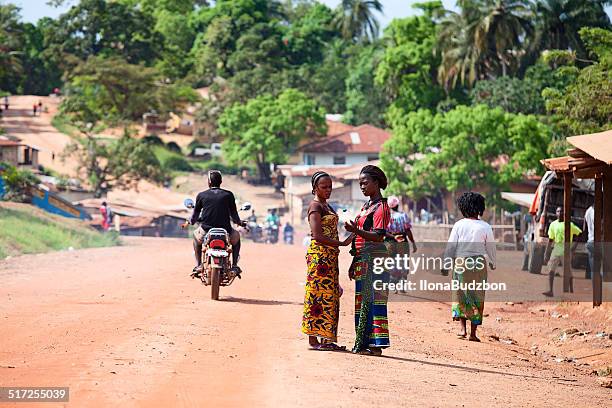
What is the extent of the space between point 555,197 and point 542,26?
142ft

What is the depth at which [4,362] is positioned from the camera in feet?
28.0

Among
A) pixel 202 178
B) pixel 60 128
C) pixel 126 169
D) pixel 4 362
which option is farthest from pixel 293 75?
pixel 4 362

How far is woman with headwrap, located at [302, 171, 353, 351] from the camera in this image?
989 centimetres

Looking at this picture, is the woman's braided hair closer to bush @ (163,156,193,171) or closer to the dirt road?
the dirt road

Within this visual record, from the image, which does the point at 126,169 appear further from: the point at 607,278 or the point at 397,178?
the point at 607,278

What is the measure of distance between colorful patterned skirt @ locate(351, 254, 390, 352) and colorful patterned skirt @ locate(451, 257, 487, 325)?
7.26ft

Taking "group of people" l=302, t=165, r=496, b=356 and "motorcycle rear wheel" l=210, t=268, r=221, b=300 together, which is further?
"motorcycle rear wheel" l=210, t=268, r=221, b=300

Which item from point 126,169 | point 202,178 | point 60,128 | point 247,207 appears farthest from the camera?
point 60,128

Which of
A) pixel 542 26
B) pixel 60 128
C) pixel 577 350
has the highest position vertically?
pixel 542 26

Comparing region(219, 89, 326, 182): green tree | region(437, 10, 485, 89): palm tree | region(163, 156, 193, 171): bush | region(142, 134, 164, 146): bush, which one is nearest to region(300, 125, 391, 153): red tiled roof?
region(219, 89, 326, 182): green tree

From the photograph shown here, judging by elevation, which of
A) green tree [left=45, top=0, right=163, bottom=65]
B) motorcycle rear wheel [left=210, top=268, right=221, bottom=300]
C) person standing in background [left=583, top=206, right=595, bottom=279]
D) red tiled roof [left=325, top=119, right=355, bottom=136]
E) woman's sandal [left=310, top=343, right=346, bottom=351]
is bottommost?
woman's sandal [left=310, top=343, right=346, bottom=351]

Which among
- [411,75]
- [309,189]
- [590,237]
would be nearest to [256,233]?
[309,189]

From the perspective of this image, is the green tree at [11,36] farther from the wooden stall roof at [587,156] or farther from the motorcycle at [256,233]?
the wooden stall roof at [587,156]

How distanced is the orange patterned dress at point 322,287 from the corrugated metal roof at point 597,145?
500 cm
